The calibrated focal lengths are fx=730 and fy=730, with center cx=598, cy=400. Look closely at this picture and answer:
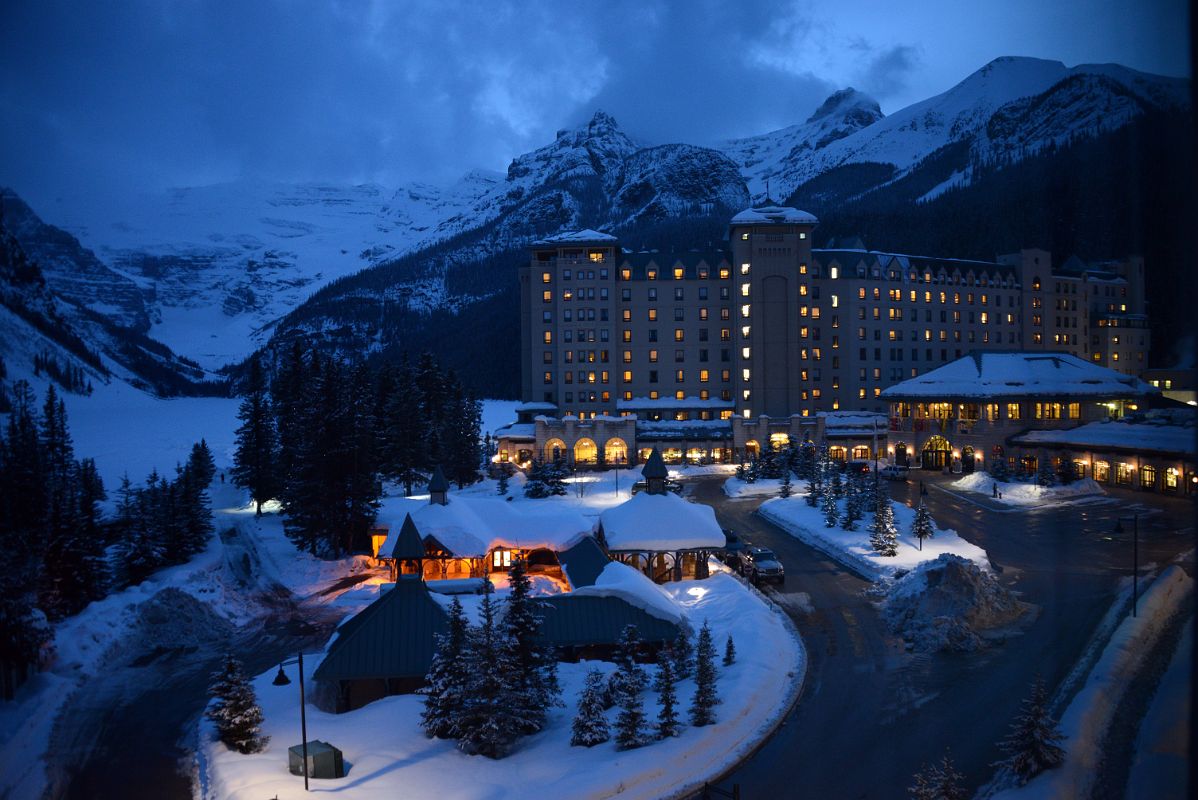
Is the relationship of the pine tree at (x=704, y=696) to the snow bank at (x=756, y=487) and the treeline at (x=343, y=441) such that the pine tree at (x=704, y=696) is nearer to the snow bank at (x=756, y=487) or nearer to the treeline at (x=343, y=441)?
the treeline at (x=343, y=441)

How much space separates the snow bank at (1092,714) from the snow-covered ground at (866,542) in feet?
53.2

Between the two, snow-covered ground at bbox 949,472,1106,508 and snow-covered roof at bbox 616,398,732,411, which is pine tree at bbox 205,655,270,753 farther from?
snow-covered roof at bbox 616,398,732,411

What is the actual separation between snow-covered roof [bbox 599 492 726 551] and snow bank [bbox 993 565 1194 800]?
20.0 metres

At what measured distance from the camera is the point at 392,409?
58.3m

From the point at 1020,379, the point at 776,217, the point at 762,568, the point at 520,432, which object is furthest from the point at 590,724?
the point at 776,217

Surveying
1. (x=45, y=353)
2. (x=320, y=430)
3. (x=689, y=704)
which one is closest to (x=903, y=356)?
(x=320, y=430)

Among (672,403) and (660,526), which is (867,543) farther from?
(672,403)

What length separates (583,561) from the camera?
33.2m

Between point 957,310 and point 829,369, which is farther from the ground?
point 957,310

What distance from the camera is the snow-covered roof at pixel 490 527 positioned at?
116ft

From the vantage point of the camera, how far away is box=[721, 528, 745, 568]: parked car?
36.0m

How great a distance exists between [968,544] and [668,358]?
162ft

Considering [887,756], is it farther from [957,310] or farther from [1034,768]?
[957,310]

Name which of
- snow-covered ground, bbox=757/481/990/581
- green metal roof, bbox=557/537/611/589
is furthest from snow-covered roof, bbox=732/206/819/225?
green metal roof, bbox=557/537/611/589
